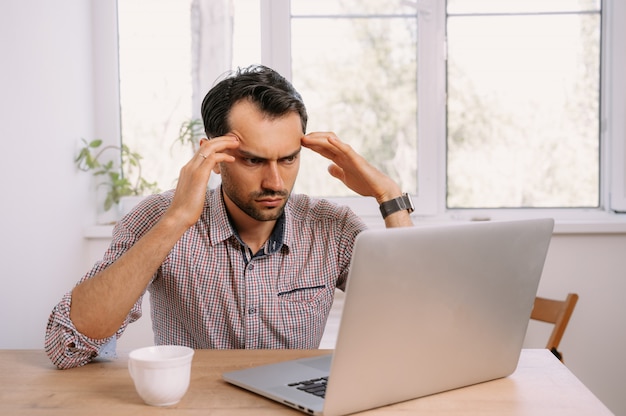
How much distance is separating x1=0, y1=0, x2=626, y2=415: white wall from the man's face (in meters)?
0.94

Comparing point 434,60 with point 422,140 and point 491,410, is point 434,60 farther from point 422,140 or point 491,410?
point 491,410

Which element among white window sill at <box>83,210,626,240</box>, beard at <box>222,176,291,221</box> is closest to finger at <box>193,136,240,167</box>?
beard at <box>222,176,291,221</box>

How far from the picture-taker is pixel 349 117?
9.96 feet

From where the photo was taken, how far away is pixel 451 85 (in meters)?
3.03

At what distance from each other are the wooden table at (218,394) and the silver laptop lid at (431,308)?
47mm

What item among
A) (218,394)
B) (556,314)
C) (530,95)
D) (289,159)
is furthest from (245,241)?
(530,95)

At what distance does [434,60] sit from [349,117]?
1.34 ft

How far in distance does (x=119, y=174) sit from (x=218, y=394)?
2025 millimetres

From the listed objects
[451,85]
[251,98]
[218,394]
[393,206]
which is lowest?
[218,394]

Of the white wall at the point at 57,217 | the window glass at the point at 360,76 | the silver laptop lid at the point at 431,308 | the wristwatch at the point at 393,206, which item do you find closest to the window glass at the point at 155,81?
the white wall at the point at 57,217

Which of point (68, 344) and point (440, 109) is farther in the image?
point (440, 109)

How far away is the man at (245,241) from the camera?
1650 mm

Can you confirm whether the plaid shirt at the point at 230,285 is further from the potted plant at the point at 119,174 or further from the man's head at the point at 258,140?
the potted plant at the point at 119,174

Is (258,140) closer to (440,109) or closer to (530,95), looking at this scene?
(440,109)
